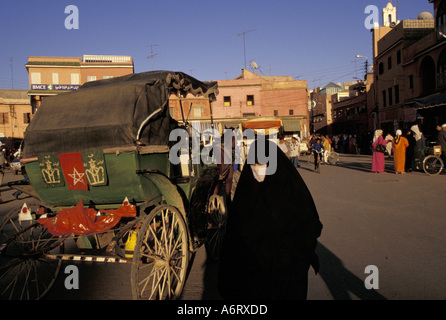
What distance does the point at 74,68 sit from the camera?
54281 mm

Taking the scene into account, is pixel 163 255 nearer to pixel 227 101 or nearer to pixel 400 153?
pixel 400 153

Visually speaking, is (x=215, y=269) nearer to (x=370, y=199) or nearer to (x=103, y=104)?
(x=103, y=104)

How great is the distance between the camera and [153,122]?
14.5 feet

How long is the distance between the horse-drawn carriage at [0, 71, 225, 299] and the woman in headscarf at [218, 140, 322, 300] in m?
0.91

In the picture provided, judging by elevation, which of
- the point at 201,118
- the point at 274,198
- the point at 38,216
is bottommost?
the point at 38,216

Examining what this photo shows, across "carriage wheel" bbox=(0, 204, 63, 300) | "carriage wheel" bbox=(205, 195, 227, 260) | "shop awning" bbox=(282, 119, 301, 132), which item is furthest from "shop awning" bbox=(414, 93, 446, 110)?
"shop awning" bbox=(282, 119, 301, 132)

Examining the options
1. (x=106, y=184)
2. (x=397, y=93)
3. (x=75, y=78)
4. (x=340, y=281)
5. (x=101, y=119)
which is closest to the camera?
(x=106, y=184)

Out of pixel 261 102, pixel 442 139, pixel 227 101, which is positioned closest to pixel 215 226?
pixel 442 139

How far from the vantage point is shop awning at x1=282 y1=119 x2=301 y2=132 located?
1900 inches

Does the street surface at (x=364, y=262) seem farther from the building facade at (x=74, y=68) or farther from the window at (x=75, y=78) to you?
the window at (x=75, y=78)

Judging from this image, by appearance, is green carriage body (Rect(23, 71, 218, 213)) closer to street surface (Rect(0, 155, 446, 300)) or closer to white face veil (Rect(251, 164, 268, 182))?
street surface (Rect(0, 155, 446, 300))

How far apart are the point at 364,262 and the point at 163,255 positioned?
2.84 meters
